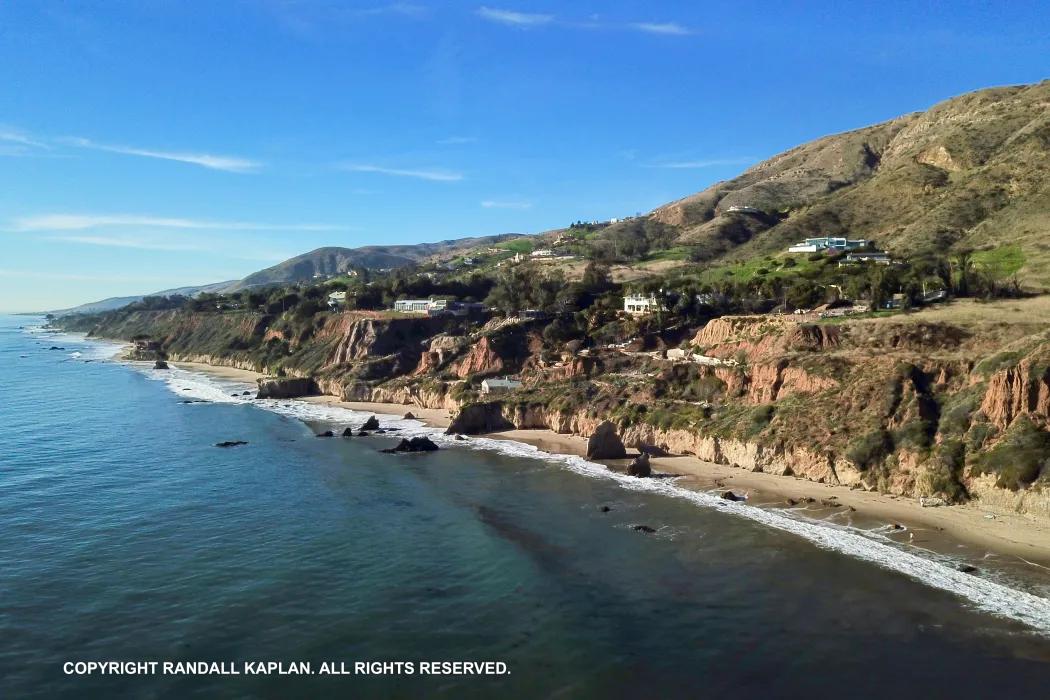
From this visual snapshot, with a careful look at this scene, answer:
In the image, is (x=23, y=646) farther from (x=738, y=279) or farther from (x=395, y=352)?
(x=738, y=279)

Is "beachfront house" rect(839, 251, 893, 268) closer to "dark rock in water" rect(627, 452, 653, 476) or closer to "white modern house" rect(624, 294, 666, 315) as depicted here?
"white modern house" rect(624, 294, 666, 315)

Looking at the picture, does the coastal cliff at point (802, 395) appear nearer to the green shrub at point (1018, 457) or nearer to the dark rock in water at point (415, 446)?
the green shrub at point (1018, 457)

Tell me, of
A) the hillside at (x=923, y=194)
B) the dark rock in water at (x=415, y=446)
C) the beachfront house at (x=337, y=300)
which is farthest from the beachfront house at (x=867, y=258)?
the beachfront house at (x=337, y=300)

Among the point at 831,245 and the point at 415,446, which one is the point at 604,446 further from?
the point at 831,245

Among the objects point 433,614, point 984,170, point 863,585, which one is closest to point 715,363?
point 863,585

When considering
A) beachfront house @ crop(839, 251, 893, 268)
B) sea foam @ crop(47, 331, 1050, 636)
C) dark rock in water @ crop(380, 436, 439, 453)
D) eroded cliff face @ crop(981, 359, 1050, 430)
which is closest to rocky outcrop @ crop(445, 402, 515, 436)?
sea foam @ crop(47, 331, 1050, 636)

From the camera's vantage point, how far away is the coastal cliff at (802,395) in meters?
38.0

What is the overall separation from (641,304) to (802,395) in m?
35.4

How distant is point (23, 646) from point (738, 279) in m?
80.8

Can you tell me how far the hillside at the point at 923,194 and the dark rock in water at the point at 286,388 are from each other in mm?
68298

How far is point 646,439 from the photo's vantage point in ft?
178

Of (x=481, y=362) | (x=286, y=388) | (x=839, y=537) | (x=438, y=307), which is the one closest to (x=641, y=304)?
(x=481, y=362)

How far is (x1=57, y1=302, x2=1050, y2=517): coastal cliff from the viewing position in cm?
3803

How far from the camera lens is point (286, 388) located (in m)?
87.0
